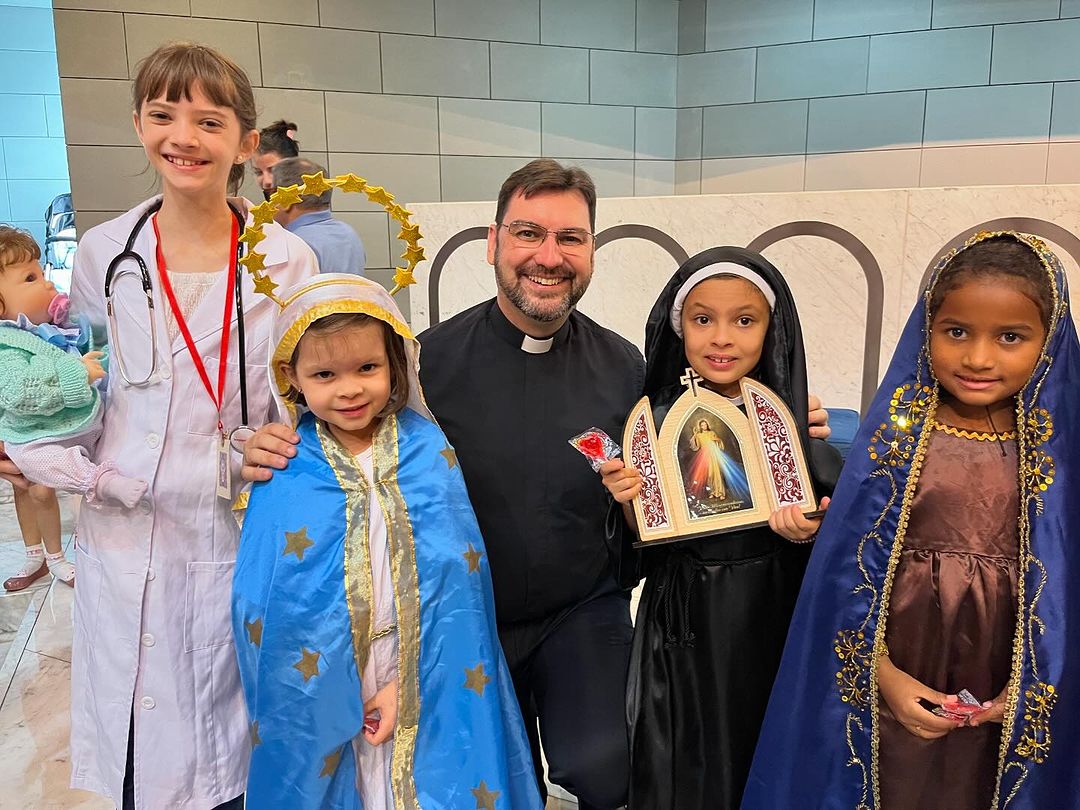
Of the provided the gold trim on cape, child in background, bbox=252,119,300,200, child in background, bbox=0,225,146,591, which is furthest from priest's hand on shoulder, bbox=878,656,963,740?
child in background, bbox=252,119,300,200

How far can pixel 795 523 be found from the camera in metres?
1.60

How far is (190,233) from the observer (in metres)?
1.77

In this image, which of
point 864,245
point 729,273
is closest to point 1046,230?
point 864,245

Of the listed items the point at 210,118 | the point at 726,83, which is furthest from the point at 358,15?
the point at 210,118

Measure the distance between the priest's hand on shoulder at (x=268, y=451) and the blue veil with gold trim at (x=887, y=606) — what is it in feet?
3.52

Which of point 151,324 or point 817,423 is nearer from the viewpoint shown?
point 151,324

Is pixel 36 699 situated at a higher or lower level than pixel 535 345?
lower

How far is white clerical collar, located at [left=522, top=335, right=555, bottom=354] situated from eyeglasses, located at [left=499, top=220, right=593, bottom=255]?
23 centimetres

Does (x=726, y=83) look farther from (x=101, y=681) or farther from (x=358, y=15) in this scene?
(x=101, y=681)

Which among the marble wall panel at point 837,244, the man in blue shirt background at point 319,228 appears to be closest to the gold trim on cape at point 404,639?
the man in blue shirt background at point 319,228

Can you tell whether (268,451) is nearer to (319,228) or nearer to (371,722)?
(371,722)

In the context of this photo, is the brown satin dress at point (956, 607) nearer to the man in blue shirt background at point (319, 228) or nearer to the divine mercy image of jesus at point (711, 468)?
the divine mercy image of jesus at point (711, 468)

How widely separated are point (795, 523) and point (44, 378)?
60.9 inches

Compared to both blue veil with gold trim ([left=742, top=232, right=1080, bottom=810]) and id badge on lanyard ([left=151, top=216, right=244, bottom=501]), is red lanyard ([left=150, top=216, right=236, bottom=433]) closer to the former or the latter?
id badge on lanyard ([left=151, top=216, right=244, bottom=501])
